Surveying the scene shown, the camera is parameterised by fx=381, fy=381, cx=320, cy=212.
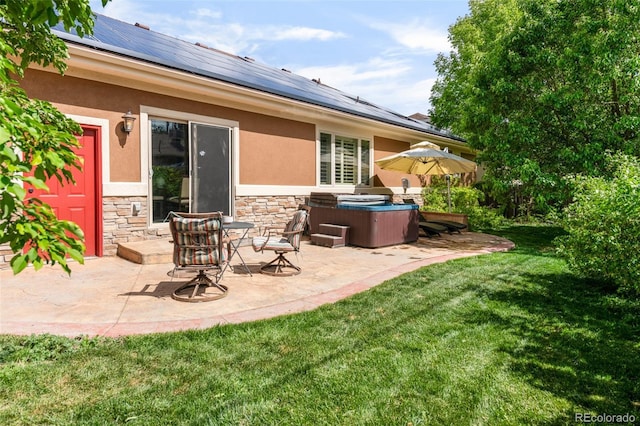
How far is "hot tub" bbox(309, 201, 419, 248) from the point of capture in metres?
8.48

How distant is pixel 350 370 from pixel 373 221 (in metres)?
5.72

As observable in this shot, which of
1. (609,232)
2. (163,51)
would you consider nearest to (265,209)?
(163,51)

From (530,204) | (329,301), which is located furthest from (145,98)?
(530,204)

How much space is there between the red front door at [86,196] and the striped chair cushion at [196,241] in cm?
329

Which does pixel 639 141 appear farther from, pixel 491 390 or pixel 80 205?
pixel 80 205

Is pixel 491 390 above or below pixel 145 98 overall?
below

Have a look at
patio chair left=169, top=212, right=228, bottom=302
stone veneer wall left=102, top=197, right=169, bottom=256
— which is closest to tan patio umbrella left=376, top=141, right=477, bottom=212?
stone veneer wall left=102, top=197, right=169, bottom=256

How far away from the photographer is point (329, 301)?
4527mm

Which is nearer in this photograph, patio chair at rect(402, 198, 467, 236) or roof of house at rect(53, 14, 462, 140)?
roof of house at rect(53, 14, 462, 140)

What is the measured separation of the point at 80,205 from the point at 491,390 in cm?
686

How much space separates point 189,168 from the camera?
26.5ft

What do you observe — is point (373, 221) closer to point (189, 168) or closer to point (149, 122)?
point (189, 168)

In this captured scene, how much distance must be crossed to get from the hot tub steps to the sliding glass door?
215cm

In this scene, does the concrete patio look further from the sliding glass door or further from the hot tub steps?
the sliding glass door
